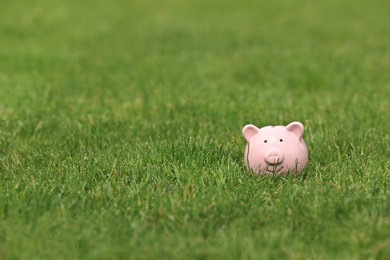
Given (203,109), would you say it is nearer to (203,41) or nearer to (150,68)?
(150,68)

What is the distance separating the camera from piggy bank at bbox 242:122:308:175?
12.4 ft

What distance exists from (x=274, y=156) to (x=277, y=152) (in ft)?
0.10

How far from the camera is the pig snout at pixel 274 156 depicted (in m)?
3.76

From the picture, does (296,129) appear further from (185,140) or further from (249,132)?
(185,140)

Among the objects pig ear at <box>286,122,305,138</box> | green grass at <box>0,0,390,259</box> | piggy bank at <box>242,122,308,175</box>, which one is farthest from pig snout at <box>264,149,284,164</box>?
pig ear at <box>286,122,305,138</box>

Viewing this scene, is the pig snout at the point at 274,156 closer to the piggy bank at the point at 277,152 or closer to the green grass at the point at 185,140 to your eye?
the piggy bank at the point at 277,152

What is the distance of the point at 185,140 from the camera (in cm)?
434

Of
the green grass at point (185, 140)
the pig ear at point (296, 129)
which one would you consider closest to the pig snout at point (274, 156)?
the green grass at point (185, 140)

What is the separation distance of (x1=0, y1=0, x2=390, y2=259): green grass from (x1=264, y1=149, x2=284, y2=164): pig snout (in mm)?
127

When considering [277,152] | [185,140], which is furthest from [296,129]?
[185,140]

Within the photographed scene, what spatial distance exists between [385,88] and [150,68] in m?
2.79

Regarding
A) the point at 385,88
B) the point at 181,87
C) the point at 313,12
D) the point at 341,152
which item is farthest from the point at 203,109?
the point at 313,12

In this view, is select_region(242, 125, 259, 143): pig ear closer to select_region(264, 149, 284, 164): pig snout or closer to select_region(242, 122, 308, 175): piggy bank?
select_region(242, 122, 308, 175): piggy bank

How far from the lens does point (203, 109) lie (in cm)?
560
